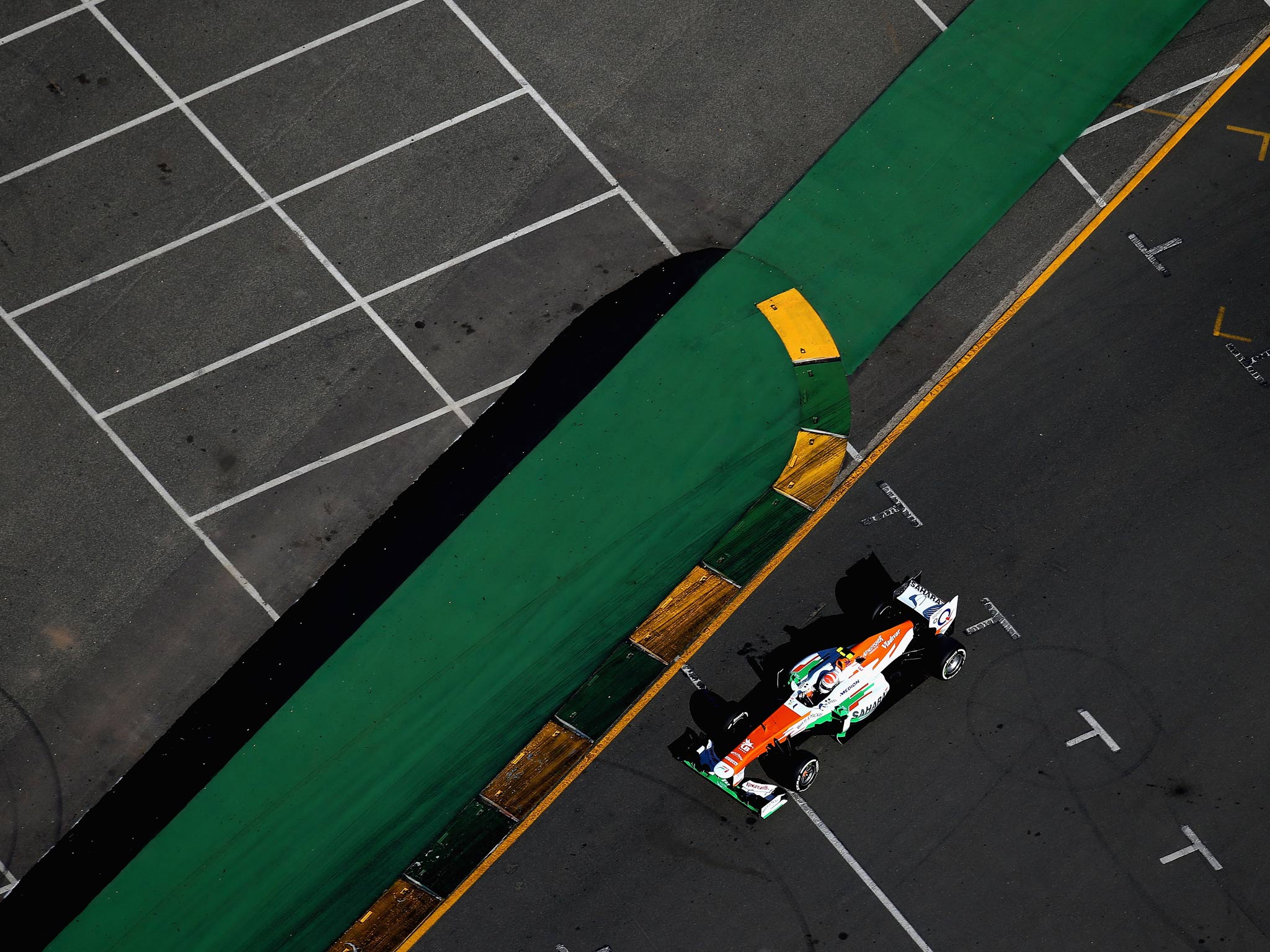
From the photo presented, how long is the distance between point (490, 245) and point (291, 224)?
9.42 ft

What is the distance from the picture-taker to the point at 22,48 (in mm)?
19047

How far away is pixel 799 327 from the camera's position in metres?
17.6

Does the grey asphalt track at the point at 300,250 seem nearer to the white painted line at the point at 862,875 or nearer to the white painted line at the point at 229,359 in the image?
the white painted line at the point at 229,359

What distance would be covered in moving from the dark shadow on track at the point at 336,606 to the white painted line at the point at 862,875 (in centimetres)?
577

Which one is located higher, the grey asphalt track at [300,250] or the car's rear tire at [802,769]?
the grey asphalt track at [300,250]

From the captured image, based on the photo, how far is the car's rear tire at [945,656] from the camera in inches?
619

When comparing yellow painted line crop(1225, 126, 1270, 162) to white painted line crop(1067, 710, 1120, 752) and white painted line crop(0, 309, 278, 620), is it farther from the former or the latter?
white painted line crop(0, 309, 278, 620)

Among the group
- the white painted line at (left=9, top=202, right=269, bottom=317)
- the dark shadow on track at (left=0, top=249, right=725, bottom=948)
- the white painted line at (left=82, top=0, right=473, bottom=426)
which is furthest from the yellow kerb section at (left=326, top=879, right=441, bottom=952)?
the white painted line at (left=9, top=202, right=269, bottom=317)

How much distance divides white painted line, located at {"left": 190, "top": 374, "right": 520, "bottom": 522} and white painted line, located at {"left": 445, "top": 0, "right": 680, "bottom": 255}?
118 inches

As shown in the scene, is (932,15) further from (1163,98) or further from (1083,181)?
(1163,98)

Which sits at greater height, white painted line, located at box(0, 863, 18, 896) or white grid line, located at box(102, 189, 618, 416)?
white grid line, located at box(102, 189, 618, 416)

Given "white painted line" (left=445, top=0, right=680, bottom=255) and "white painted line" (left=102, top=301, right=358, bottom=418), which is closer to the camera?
"white painted line" (left=102, top=301, right=358, bottom=418)

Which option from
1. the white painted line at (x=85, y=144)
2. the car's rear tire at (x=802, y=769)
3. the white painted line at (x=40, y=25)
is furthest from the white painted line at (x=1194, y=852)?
the white painted line at (x=40, y=25)

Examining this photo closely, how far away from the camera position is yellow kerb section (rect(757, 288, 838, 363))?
17453 millimetres
